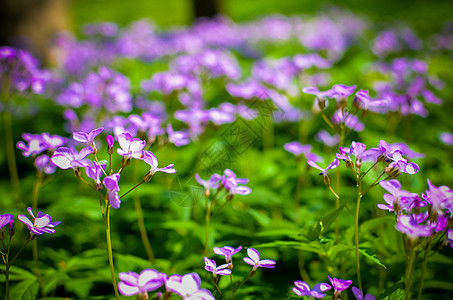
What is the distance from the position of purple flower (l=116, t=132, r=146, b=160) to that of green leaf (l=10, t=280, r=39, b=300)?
89 centimetres

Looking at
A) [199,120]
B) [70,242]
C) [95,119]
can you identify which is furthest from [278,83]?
[70,242]

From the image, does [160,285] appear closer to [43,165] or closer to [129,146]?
[129,146]

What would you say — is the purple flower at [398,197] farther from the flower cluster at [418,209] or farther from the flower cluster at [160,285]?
the flower cluster at [160,285]

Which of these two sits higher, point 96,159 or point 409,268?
point 96,159

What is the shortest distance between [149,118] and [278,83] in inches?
78.2

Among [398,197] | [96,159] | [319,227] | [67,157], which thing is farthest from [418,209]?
[67,157]

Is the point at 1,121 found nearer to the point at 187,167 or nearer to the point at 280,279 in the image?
the point at 187,167

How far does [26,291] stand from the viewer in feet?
5.70

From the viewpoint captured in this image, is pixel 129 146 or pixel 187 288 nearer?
pixel 187 288

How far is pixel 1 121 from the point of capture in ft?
16.0

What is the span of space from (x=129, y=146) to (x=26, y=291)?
0.96 metres

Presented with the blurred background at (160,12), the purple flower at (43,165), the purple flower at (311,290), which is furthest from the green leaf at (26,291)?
the blurred background at (160,12)

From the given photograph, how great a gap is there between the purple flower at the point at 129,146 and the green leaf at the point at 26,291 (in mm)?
893

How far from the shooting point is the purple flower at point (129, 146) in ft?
4.42
